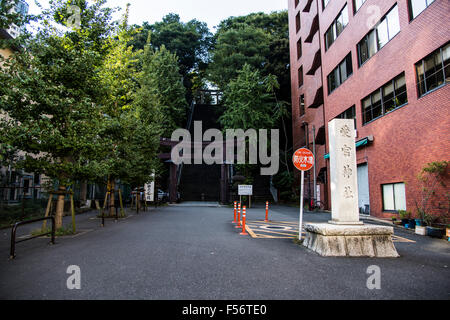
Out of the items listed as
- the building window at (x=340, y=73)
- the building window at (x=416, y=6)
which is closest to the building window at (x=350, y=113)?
the building window at (x=340, y=73)

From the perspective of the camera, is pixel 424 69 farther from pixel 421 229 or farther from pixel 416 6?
pixel 421 229

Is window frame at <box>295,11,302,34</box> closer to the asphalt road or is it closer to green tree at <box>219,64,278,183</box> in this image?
green tree at <box>219,64,278,183</box>

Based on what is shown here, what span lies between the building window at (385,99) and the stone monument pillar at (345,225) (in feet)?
23.4

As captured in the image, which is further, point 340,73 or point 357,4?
point 340,73

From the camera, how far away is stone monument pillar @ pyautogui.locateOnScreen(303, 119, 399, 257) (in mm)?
6312

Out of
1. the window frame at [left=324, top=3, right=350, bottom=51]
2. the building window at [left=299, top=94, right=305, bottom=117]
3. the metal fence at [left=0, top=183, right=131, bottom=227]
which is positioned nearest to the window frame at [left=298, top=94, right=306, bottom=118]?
the building window at [left=299, top=94, right=305, bottom=117]

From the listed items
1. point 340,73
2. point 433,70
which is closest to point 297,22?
point 340,73

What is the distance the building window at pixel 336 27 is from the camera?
18.3m

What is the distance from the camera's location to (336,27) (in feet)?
64.2

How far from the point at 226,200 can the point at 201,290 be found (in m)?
21.3

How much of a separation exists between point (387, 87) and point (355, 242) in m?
10.5

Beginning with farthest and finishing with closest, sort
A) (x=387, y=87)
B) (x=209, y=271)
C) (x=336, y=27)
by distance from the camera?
(x=336, y=27), (x=387, y=87), (x=209, y=271)
